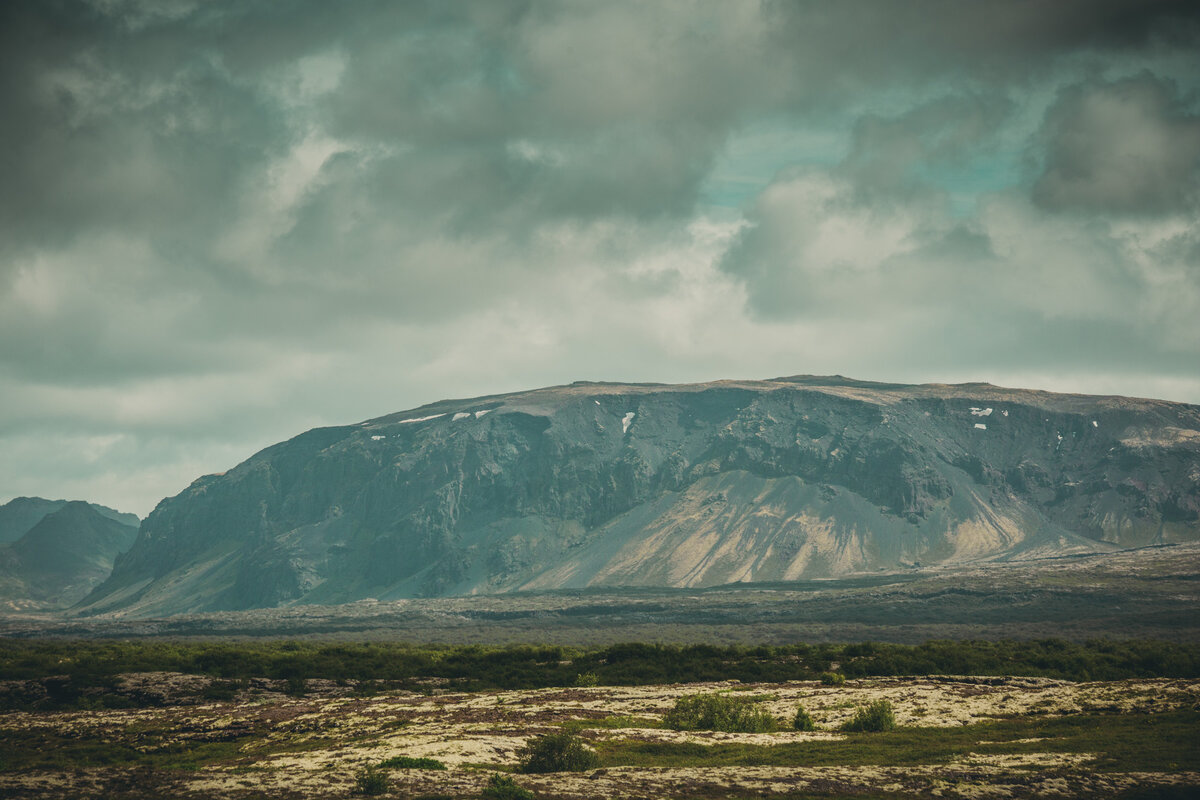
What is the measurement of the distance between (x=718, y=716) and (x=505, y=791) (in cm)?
2798

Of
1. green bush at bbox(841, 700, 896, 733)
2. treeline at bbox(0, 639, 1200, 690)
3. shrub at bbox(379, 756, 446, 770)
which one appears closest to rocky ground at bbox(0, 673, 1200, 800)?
shrub at bbox(379, 756, 446, 770)

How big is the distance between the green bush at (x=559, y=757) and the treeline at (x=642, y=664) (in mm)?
50793

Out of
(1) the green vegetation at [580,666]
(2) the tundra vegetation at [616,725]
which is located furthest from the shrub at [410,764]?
(1) the green vegetation at [580,666]

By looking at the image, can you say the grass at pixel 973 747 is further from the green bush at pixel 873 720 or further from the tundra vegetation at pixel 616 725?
the green bush at pixel 873 720

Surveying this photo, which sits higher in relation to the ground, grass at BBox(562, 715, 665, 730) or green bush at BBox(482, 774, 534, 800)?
green bush at BBox(482, 774, 534, 800)

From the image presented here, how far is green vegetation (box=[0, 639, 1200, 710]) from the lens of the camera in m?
102

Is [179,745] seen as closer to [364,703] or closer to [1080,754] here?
[364,703]

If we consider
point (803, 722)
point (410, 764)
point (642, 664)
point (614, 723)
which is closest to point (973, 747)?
point (803, 722)

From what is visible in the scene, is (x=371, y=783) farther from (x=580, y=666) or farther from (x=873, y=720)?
(x=580, y=666)

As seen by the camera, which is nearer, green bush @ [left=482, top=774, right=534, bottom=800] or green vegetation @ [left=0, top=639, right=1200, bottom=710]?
green bush @ [left=482, top=774, right=534, bottom=800]

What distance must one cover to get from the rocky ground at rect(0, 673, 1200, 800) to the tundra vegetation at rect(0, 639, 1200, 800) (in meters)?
0.21

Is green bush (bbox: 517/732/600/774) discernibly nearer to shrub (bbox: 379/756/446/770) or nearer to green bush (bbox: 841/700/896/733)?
shrub (bbox: 379/756/446/770)

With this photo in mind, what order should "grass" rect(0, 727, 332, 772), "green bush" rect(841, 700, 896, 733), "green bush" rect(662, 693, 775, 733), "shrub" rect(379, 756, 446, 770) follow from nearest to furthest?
"shrub" rect(379, 756, 446, 770) → "grass" rect(0, 727, 332, 772) → "green bush" rect(841, 700, 896, 733) → "green bush" rect(662, 693, 775, 733)

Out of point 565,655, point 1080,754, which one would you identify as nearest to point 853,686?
point 1080,754
